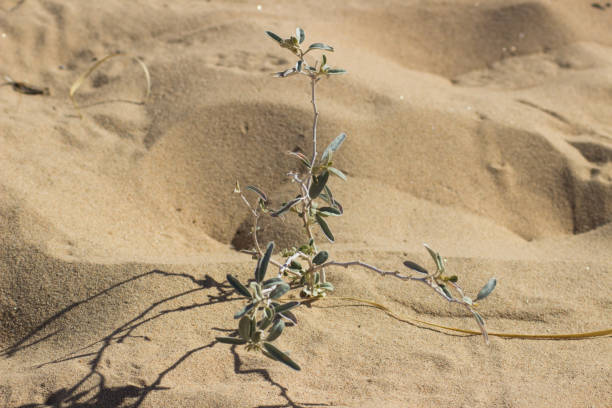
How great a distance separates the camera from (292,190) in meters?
2.48

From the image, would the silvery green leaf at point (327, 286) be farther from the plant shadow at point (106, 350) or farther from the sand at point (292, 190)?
the plant shadow at point (106, 350)

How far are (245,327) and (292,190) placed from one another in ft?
3.96

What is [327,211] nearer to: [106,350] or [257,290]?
[257,290]

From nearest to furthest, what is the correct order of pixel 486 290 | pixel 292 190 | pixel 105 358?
pixel 486 290 < pixel 105 358 < pixel 292 190

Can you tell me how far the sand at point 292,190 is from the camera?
158 cm

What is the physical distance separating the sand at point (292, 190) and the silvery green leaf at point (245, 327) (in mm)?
227

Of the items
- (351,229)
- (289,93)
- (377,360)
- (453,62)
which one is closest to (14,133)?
(289,93)

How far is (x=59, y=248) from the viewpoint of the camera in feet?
6.53

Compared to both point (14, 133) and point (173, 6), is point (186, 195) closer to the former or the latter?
point (14, 133)

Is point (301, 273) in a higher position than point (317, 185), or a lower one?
lower

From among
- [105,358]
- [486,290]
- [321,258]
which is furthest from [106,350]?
[486,290]

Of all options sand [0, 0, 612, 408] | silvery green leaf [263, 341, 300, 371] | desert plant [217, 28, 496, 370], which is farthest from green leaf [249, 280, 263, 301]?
sand [0, 0, 612, 408]

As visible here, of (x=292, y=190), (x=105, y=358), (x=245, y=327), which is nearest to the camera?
(x=245, y=327)

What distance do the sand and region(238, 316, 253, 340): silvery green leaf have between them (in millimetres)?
227
